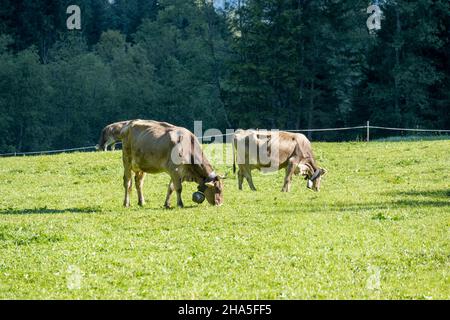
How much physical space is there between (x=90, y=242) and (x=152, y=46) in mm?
75497

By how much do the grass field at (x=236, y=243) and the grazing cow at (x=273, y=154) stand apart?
2.50ft

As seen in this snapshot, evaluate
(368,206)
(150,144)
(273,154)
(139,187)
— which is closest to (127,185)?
(139,187)

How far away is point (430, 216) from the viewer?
17.6 metres

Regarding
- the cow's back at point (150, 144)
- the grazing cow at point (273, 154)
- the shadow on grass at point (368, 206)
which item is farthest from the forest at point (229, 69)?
the cow's back at point (150, 144)

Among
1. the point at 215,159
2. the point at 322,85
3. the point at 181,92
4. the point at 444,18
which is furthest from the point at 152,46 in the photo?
the point at 215,159

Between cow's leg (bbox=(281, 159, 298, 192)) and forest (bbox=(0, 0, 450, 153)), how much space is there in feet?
104

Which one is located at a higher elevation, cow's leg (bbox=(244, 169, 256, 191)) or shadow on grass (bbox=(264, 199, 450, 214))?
cow's leg (bbox=(244, 169, 256, 191))

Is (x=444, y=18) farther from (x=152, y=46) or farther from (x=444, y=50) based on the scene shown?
(x=152, y=46)

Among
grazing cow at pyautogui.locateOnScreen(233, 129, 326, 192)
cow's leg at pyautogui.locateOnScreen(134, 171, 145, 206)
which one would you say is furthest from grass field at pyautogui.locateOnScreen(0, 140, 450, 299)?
grazing cow at pyautogui.locateOnScreen(233, 129, 326, 192)

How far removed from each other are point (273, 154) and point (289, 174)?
1.00 m

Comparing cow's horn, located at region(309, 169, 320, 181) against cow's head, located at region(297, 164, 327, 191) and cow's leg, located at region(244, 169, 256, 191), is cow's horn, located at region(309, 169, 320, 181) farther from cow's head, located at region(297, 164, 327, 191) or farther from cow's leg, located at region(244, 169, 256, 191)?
cow's leg, located at region(244, 169, 256, 191)

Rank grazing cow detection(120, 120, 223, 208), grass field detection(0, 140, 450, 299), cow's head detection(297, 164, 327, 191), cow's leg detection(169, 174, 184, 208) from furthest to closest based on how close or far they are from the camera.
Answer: cow's head detection(297, 164, 327, 191), grazing cow detection(120, 120, 223, 208), cow's leg detection(169, 174, 184, 208), grass field detection(0, 140, 450, 299)

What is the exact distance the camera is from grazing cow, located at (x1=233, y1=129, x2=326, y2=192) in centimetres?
2502

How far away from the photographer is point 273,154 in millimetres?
25094
